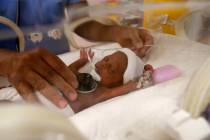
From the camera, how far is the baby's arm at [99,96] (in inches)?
23.6

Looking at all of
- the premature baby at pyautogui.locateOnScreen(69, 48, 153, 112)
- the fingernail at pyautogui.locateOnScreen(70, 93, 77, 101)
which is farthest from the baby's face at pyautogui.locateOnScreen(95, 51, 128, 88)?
the fingernail at pyautogui.locateOnScreen(70, 93, 77, 101)

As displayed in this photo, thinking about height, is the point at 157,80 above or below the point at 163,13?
below

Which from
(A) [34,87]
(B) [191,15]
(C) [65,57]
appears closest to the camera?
(A) [34,87]

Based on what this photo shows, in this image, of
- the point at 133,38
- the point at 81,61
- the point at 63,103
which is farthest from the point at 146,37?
the point at 63,103

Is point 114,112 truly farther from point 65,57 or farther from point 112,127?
point 65,57

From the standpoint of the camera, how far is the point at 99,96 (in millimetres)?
642

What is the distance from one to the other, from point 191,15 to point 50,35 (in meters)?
0.33

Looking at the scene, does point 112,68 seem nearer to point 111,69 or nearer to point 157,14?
point 111,69

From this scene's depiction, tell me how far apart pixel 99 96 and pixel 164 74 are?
0.49 feet

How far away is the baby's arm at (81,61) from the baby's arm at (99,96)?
0.17 ft

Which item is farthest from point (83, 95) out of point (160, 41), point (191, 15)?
point (191, 15)

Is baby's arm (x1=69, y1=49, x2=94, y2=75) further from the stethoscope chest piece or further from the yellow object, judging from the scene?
the yellow object

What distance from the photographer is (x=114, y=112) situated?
0.58 m

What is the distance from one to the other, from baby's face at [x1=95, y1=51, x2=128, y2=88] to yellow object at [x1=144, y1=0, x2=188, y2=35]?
0.32ft
